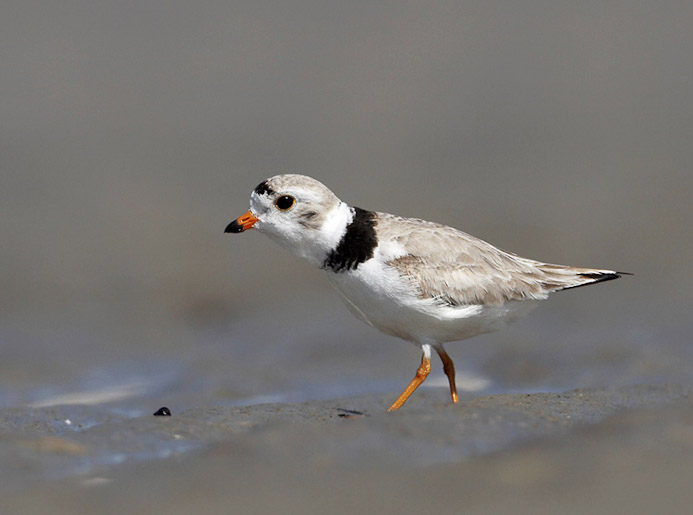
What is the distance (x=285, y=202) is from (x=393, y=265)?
73 cm

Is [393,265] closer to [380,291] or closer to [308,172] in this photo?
[380,291]

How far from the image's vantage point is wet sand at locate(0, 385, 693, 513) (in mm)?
4418

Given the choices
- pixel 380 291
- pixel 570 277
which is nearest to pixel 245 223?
pixel 380 291

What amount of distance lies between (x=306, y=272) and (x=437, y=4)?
5.75 m

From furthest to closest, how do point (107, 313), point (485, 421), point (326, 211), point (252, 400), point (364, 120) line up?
point (364, 120)
point (107, 313)
point (252, 400)
point (326, 211)
point (485, 421)

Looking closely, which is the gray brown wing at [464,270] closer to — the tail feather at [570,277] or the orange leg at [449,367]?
the tail feather at [570,277]

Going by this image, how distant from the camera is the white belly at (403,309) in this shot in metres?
6.16

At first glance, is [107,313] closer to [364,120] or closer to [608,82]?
[364,120]

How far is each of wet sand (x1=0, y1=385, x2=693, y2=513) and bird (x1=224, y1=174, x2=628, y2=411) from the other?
62cm

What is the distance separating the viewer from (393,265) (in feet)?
20.3

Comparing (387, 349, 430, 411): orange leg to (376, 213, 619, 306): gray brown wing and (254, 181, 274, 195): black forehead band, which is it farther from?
(254, 181, 274, 195): black forehead band

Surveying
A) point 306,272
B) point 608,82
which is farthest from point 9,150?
point 608,82

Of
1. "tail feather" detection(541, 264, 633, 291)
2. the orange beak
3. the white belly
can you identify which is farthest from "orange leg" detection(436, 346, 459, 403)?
the orange beak

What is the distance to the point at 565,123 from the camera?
12.9m
